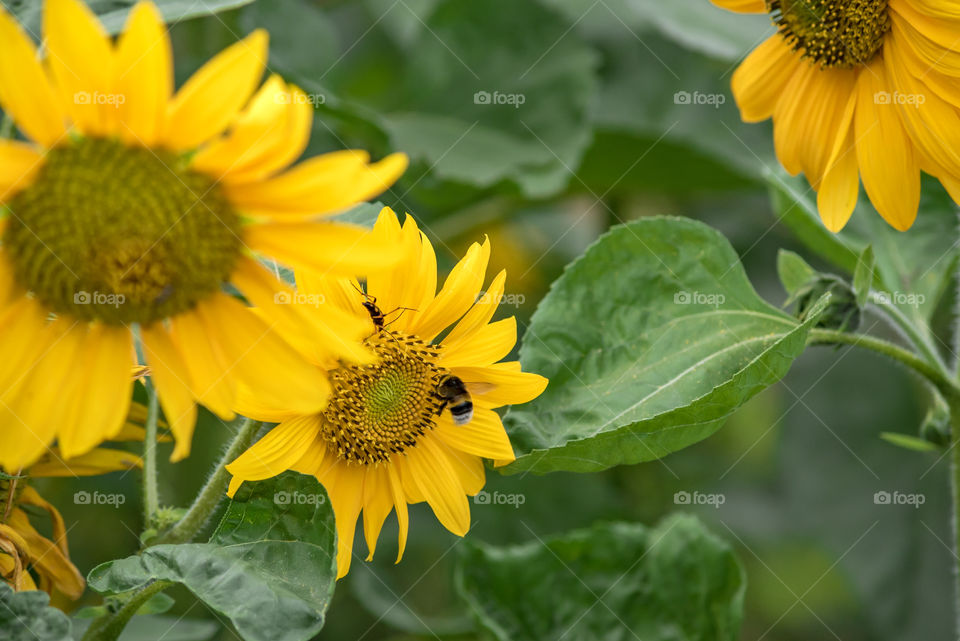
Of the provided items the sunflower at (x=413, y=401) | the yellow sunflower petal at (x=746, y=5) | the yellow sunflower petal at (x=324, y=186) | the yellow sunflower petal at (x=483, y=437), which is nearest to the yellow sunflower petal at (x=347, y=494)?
the sunflower at (x=413, y=401)

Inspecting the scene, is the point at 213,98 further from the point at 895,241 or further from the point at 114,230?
the point at 895,241

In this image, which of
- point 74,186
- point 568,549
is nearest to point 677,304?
point 568,549

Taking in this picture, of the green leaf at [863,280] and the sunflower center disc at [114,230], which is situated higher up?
the sunflower center disc at [114,230]

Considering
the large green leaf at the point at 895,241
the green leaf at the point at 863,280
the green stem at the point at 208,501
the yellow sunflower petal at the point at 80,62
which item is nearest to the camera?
the yellow sunflower petal at the point at 80,62

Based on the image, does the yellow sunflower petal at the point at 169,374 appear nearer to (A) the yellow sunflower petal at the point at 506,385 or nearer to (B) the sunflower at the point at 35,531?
(B) the sunflower at the point at 35,531

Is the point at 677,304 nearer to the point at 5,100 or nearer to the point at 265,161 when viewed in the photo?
the point at 265,161

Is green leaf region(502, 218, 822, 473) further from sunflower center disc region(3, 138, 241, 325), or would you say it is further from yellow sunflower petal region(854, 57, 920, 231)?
sunflower center disc region(3, 138, 241, 325)

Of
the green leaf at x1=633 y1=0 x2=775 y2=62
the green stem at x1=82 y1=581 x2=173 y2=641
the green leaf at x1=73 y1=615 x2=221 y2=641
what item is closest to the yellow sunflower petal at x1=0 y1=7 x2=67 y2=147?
the green stem at x1=82 y1=581 x2=173 y2=641
